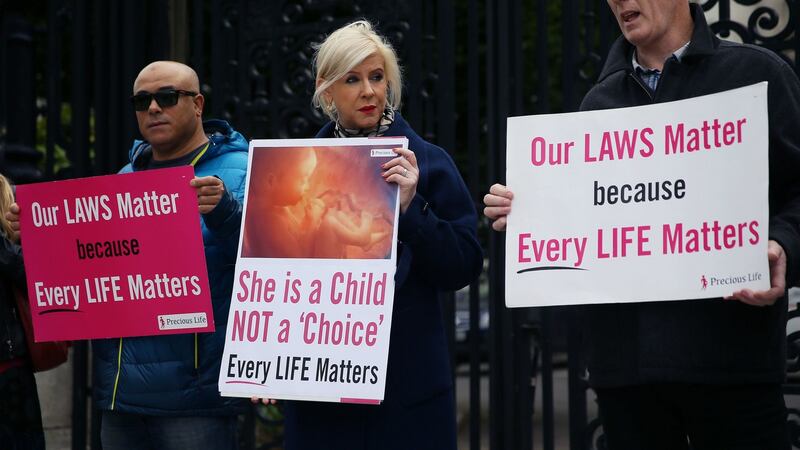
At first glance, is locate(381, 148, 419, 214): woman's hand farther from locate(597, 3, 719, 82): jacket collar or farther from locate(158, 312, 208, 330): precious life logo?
locate(158, 312, 208, 330): precious life logo

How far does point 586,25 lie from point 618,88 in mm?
2079

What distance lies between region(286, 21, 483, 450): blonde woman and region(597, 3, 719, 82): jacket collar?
Result: 55 cm

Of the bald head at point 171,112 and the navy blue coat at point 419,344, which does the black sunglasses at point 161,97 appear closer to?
the bald head at point 171,112

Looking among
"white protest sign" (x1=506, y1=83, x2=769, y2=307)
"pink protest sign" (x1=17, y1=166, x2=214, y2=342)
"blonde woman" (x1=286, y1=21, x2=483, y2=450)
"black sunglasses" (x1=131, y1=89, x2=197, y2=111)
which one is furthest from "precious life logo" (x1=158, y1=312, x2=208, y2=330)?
"white protest sign" (x1=506, y1=83, x2=769, y2=307)

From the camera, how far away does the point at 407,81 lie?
5066 millimetres

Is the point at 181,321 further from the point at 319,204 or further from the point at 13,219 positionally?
the point at 13,219

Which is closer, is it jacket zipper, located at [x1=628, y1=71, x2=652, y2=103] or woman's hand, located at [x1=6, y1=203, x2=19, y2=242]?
jacket zipper, located at [x1=628, y1=71, x2=652, y2=103]

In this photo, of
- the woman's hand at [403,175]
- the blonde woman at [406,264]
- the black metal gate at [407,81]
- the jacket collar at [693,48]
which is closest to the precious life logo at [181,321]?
the blonde woman at [406,264]

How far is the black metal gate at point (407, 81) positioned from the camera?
186 inches

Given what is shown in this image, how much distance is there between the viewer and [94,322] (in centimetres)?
353

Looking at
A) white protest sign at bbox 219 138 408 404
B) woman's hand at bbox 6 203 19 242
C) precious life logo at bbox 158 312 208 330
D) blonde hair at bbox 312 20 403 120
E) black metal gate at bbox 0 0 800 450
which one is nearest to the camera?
white protest sign at bbox 219 138 408 404


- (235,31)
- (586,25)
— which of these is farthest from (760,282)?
(235,31)

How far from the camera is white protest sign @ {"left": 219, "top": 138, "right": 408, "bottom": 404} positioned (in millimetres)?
2842

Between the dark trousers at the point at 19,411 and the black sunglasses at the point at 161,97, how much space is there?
1.08 meters
